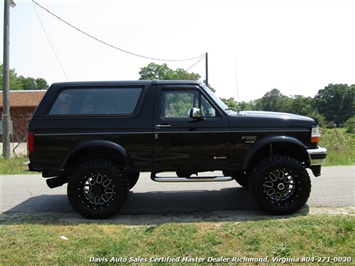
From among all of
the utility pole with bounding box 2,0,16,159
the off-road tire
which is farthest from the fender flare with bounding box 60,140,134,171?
the utility pole with bounding box 2,0,16,159

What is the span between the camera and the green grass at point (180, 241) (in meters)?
3.45

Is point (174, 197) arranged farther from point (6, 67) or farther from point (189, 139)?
point (6, 67)

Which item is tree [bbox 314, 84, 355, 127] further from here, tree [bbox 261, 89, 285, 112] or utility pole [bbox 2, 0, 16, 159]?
utility pole [bbox 2, 0, 16, 159]

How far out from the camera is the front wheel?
189 inches

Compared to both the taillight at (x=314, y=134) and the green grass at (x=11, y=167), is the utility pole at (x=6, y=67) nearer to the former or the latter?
the green grass at (x=11, y=167)

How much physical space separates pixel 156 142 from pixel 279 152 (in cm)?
205

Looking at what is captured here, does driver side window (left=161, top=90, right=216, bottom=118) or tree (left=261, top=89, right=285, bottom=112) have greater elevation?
tree (left=261, top=89, right=285, bottom=112)

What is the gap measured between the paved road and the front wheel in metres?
0.44

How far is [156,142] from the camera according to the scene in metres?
4.88

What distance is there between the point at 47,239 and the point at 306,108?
95.0m

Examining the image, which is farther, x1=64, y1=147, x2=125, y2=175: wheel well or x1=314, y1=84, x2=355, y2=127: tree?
x1=314, y1=84, x2=355, y2=127: tree

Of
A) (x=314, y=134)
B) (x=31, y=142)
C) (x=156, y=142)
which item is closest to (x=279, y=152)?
(x=314, y=134)

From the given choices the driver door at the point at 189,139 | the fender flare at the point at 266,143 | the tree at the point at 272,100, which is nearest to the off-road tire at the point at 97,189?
the driver door at the point at 189,139

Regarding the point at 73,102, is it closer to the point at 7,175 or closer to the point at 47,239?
the point at 47,239
